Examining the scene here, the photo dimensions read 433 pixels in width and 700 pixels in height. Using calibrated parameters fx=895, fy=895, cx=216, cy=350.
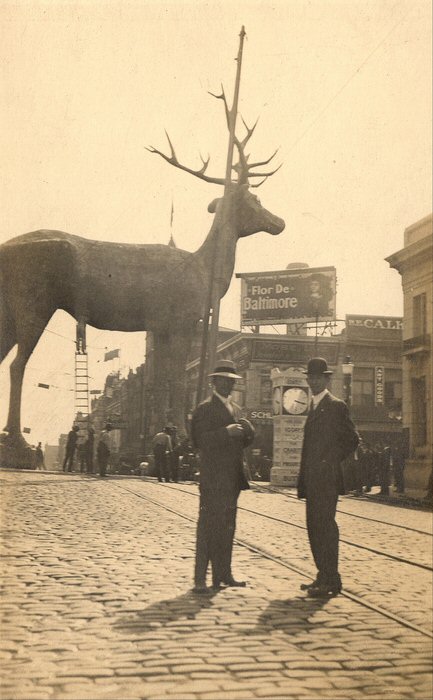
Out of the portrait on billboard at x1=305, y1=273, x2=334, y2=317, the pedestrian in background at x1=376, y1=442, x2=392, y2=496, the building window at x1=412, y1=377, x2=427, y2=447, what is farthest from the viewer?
the portrait on billboard at x1=305, y1=273, x2=334, y2=317

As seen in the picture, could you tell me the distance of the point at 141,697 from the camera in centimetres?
376

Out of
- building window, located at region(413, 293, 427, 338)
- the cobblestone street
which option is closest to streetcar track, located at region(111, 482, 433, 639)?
the cobblestone street

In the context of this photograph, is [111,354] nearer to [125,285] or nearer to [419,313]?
[125,285]

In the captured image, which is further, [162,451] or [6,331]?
[162,451]

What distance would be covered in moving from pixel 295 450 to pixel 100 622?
14.1m

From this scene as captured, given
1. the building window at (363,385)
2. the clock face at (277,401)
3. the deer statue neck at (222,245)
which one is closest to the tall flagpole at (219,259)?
the deer statue neck at (222,245)

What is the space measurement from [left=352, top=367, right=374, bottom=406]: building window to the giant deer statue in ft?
79.1

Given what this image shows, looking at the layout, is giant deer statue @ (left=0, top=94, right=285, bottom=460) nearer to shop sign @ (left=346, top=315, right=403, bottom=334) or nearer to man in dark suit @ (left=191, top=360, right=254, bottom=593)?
man in dark suit @ (left=191, top=360, right=254, bottom=593)

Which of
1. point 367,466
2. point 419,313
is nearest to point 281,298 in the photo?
point 367,466

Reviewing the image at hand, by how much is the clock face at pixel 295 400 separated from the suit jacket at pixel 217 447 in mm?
12875

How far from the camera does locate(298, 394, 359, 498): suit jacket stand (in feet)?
19.6

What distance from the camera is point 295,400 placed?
63.1 feet

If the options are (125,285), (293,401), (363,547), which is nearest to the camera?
(363,547)

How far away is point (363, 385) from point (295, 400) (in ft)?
72.2
